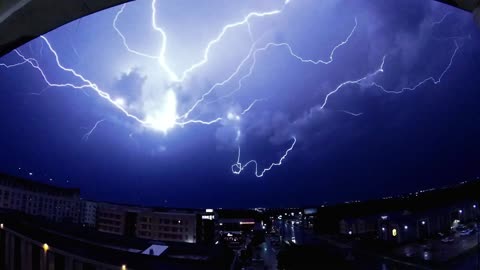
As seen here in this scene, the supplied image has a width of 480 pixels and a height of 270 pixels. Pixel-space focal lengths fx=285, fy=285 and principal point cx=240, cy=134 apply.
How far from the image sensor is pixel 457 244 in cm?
246

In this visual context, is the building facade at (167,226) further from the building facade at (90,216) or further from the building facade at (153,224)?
the building facade at (90,216)

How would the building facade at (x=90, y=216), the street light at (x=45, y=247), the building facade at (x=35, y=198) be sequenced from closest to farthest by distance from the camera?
the building facade at (x=90, y=216)
the street light at (x=45, y=247)
the building facade at (x=35, y=198)

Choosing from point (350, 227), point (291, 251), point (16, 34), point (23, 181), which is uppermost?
point (16, 34)

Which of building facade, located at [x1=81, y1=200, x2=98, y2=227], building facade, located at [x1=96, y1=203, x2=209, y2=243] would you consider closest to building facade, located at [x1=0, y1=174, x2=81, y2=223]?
building facade, located at [x1=81, y1=200, x2=98, y2=227]

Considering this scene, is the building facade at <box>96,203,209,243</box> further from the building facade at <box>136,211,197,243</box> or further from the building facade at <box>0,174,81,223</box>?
the building facade at <box>0,174,81,223</box>

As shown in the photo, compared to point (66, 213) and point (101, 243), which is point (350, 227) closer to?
point (101, 243)

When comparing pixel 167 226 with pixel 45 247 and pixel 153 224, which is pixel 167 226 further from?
pixel 45 247

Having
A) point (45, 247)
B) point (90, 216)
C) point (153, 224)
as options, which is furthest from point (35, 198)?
point (153, 224)

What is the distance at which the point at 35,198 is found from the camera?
242 inches

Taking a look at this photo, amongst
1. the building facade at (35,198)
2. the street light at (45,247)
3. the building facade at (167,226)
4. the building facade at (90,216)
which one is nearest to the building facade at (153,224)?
the building facade at (167,226)

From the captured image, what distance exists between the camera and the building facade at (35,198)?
5.83m

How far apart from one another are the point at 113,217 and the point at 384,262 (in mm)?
4147

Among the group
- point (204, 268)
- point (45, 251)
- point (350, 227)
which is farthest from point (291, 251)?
point (45, 251)

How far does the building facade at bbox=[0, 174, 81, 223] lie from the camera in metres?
5.83
